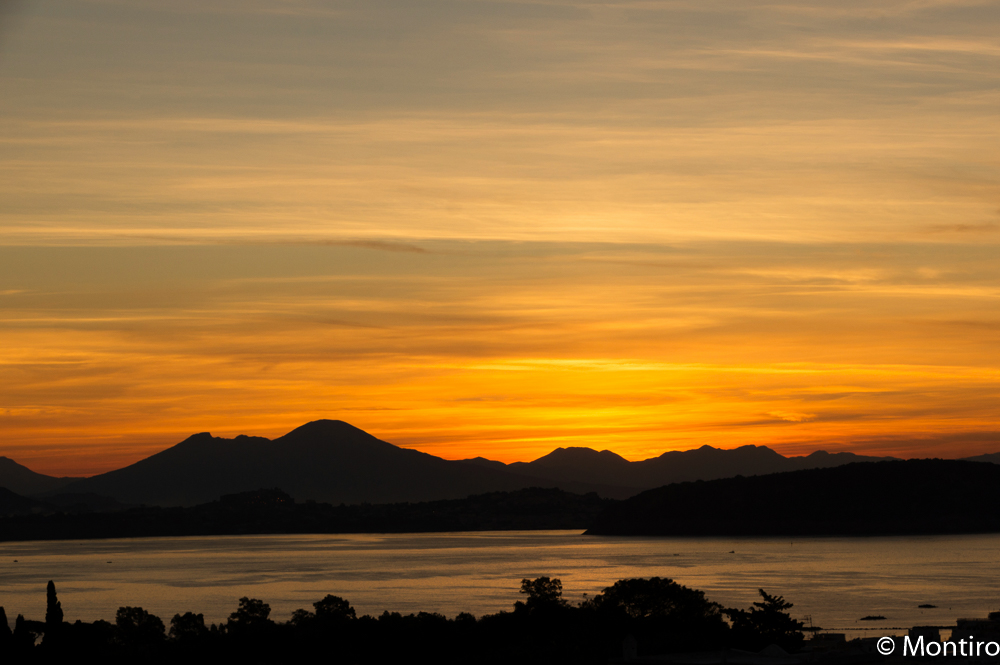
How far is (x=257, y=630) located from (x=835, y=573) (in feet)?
362

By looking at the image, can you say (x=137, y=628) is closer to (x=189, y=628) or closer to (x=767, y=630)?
(x=189, y=628)

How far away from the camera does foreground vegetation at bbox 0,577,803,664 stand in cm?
5431

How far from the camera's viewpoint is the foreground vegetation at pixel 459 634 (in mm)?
54309

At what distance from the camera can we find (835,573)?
155375 mm

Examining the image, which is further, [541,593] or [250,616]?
[541,593]

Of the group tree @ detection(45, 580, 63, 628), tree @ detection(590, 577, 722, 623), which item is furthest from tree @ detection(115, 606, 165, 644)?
tree @ detection(590, 577, 722, 623)

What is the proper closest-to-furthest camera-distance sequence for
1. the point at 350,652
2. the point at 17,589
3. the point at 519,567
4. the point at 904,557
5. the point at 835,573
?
the point at 350,652, the point at 17,589, the point at 835,573, the point at 519,567, the point at 904,557

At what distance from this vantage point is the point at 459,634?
6094cm

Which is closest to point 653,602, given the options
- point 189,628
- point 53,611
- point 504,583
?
point 189,628

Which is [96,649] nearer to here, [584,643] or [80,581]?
[584,643]

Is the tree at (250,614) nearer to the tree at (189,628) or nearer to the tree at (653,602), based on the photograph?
the tree at (189,628)

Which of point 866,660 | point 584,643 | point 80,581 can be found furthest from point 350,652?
point 80,581

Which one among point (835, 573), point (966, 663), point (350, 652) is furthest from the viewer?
point (835, 573)

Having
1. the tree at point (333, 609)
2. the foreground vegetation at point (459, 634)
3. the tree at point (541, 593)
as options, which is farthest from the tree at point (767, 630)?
the tree at point (333, 609)
